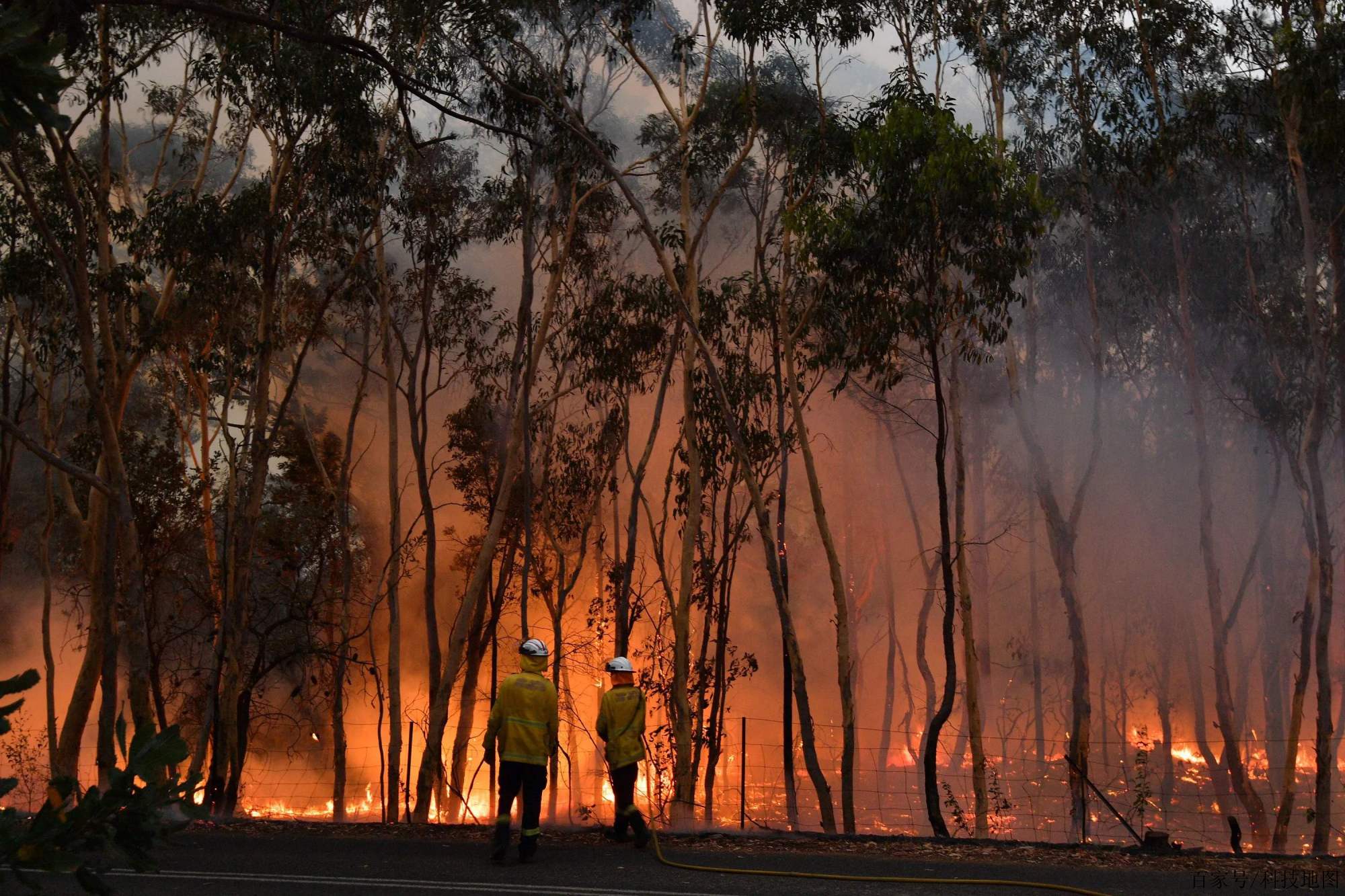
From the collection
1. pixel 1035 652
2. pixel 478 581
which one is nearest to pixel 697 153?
pixel 478 581

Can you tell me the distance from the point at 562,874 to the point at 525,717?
3.11 ft

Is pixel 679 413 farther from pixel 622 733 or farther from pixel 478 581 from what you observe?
pixel 622 733

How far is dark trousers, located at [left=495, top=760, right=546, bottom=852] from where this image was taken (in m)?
6.35

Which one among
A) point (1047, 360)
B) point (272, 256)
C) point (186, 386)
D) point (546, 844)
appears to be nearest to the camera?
point (546, 844)

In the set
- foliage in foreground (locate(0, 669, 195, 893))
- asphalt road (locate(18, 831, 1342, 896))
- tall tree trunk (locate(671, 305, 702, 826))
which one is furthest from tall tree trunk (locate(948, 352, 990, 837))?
foliage in foreground (locate(0, 669, 195, 893))

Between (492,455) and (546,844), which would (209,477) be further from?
(546,844)

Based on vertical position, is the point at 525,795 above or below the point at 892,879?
above

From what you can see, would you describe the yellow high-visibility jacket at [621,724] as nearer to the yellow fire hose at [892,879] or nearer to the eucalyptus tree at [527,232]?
the yellow fire hose at [892,879]

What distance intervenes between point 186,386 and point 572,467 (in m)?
6.88

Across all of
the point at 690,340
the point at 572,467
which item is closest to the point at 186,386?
the point at 572,467

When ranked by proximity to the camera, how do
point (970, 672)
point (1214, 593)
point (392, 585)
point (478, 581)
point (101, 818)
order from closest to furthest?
point (101, 818) → point (478, 581) → point (970, 672) → point (392, 585) → point (1214, 593)

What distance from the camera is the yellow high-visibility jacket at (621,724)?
23.6 feet

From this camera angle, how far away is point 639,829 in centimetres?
688

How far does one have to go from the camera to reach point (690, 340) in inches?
568
